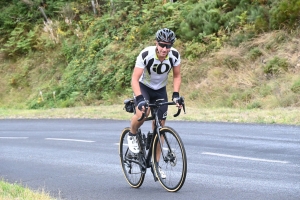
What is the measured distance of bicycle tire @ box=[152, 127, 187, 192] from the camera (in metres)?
7.60

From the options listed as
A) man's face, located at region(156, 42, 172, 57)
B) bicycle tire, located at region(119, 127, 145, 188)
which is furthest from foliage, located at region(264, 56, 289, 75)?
man's face, located at region(156, 42, 172, 57)

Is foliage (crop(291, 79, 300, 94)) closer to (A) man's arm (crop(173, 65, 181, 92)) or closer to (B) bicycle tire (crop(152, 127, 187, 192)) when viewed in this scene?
(A) man's arm (crop(173, 65, 181, 92))

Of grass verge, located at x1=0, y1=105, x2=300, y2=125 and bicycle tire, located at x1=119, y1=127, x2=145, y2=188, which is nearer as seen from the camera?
bicycle tire, located at x1=119, y1=127, x2=145, y2=188

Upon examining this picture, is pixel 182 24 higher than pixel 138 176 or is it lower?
higher

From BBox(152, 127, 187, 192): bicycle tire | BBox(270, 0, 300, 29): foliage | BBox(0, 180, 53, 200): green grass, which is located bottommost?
BBox(0, 180, 53, 200): green grass

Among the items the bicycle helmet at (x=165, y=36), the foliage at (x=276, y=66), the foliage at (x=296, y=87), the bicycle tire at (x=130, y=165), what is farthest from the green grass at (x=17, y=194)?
the foliage at (x=276, y=66)

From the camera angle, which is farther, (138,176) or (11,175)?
(11,175)

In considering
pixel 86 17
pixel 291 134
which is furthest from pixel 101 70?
pixel 291 134

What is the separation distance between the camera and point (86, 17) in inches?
1438

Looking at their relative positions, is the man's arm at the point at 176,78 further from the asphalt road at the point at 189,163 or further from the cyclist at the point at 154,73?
the asphalt road at the point at 189,163

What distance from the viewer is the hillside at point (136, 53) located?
2203cm

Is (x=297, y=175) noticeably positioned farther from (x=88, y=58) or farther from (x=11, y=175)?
(x=88, y=58)

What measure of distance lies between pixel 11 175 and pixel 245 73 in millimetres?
13519

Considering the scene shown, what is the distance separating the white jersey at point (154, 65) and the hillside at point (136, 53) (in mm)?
11391
